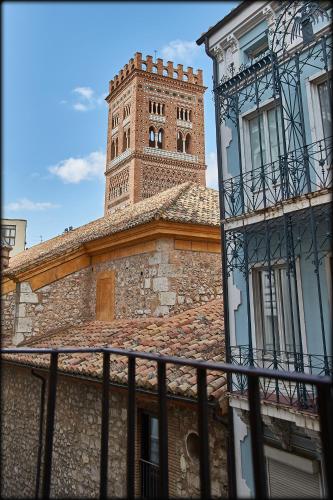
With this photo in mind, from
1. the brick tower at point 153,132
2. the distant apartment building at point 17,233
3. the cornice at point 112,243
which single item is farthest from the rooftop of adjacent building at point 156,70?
the cornice at point 112,243

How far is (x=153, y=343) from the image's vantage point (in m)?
7.63

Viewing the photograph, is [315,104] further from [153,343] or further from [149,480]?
[149,480]

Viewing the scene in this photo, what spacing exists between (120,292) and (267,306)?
5390mm

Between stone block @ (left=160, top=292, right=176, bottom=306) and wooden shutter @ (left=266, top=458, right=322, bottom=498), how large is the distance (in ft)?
15.2

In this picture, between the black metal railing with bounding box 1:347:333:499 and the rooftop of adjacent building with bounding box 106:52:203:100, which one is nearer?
the black metal railing with bounding box 1:347:333:499

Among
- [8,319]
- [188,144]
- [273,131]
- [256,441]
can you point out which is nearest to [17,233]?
[188,144]

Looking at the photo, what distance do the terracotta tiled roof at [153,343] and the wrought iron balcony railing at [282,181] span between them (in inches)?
98.3

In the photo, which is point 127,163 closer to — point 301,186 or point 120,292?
point 120,292

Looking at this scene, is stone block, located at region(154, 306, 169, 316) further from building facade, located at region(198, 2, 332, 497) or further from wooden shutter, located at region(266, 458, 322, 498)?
wooden shutter, located at region(266, 458, 322, 498)

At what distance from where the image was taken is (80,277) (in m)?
12.1

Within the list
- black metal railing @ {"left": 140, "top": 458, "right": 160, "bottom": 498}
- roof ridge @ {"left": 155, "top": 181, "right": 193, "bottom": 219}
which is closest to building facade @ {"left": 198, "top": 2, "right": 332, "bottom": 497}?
black metal railing @ {"left": 140, "top": 458, "right": 160, "bottom": 498}

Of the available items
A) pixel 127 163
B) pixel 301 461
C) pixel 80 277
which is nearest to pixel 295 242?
pixel 301 461

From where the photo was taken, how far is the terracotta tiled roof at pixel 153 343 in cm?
613

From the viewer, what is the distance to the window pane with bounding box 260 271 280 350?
616cm
